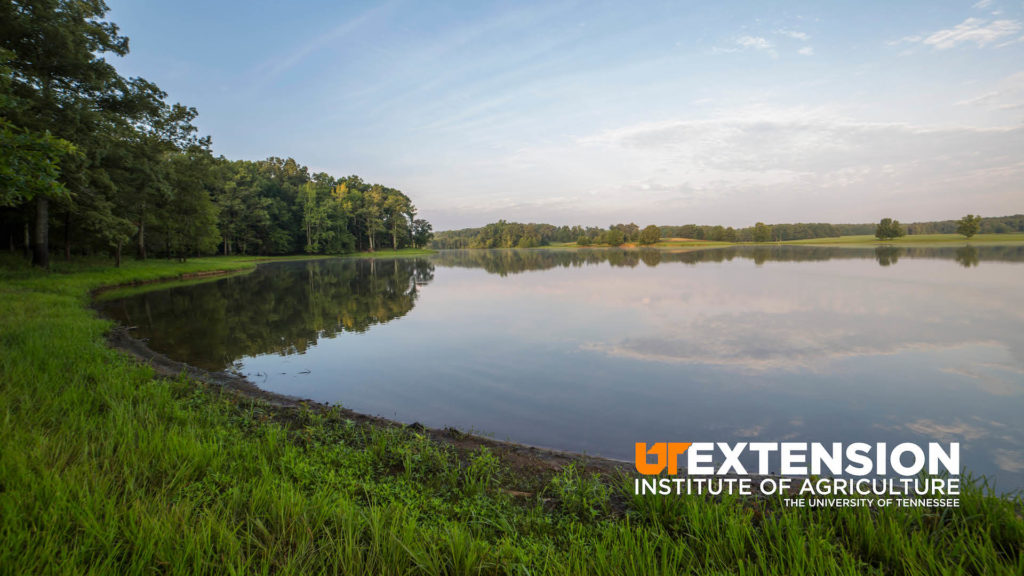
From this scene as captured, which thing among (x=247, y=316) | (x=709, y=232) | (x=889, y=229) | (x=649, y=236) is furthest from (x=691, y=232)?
(x=247, y=316)

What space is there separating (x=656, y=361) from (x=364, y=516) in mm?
7381

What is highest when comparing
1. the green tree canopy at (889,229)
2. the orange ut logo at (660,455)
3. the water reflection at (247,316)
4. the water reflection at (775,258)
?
the green tree canopy at (889,229)

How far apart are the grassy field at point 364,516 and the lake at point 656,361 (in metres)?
1.85

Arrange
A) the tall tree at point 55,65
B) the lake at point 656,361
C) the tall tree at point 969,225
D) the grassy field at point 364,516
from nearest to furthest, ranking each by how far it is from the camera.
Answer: the grassy field at point 364,516 < the lake at point 656,361 < the tall tree at point 55,65 < the tall tree at point 969,225

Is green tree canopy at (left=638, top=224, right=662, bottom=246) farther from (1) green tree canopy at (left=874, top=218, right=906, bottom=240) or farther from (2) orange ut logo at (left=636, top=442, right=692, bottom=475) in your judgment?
(2) orange ut logo at (left=636, top=442, right=692, bottom=475)

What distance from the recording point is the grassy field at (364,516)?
242 centimetres

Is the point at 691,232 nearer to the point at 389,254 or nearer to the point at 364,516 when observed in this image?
the point at 389,254

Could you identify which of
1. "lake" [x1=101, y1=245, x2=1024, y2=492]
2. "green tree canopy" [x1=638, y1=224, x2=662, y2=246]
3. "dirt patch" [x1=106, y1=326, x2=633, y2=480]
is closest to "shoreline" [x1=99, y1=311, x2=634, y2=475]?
"dirt patch" [x1=106, y1=326, x2=633, y2=480]

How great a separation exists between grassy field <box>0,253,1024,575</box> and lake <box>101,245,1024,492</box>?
6.05 feet

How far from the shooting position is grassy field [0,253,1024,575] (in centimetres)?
242

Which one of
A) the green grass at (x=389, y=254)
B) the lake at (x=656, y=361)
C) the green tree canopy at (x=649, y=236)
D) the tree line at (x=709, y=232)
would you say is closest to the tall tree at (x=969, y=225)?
the tree line at (x=709, y=232)

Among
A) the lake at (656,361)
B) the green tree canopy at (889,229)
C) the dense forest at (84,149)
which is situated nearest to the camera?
the lake at (656,361)

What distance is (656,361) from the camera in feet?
29.7

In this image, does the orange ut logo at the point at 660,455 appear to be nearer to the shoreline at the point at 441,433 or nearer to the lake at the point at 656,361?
the shoreline at the point at 441,433
